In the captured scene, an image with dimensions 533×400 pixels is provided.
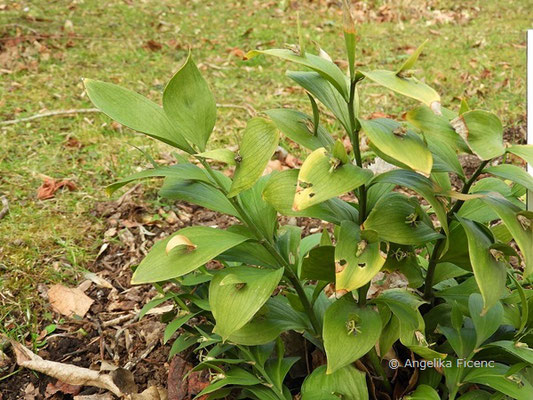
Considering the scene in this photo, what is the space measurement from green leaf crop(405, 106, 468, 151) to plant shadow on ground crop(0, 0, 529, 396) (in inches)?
56.1

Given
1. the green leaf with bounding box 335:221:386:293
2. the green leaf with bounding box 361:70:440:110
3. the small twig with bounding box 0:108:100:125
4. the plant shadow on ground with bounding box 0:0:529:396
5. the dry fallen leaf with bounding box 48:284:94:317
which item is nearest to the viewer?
the green leaf with bounding box 361:70:440:110

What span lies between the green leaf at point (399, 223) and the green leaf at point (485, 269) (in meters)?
0.09

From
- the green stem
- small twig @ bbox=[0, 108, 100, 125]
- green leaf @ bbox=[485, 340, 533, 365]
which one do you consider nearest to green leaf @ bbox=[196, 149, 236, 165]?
the green stem

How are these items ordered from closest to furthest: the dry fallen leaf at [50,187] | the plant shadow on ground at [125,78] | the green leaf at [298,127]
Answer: the green leaf at [298,127], the plant shadow on ground at [125,78], the dry fallen leaf at [50,187]

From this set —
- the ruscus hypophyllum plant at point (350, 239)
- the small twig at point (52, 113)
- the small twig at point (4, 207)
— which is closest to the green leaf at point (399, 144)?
the ruscus hypophyllum plant at point (350, 239)

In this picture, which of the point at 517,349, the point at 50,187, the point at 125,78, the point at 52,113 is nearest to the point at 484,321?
the point at 517,349

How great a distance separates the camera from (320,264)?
4.05 ft

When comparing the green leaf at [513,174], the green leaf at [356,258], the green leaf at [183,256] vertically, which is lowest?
the green leaf at [183,256]

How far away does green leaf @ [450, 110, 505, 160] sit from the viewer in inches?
40.4

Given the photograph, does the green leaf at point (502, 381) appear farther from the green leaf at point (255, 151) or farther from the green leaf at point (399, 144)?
the green leaf at point (255, 151)

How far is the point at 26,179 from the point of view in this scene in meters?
2.88

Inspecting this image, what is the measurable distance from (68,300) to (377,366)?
1.22 m

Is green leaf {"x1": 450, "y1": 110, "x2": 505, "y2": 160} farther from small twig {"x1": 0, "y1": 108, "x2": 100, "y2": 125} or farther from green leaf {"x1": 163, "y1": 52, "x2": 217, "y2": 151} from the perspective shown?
small twig {"x1": 0, "y1": 108, "x2": 100, "y2": 125}

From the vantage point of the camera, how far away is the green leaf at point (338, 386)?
1.31m
